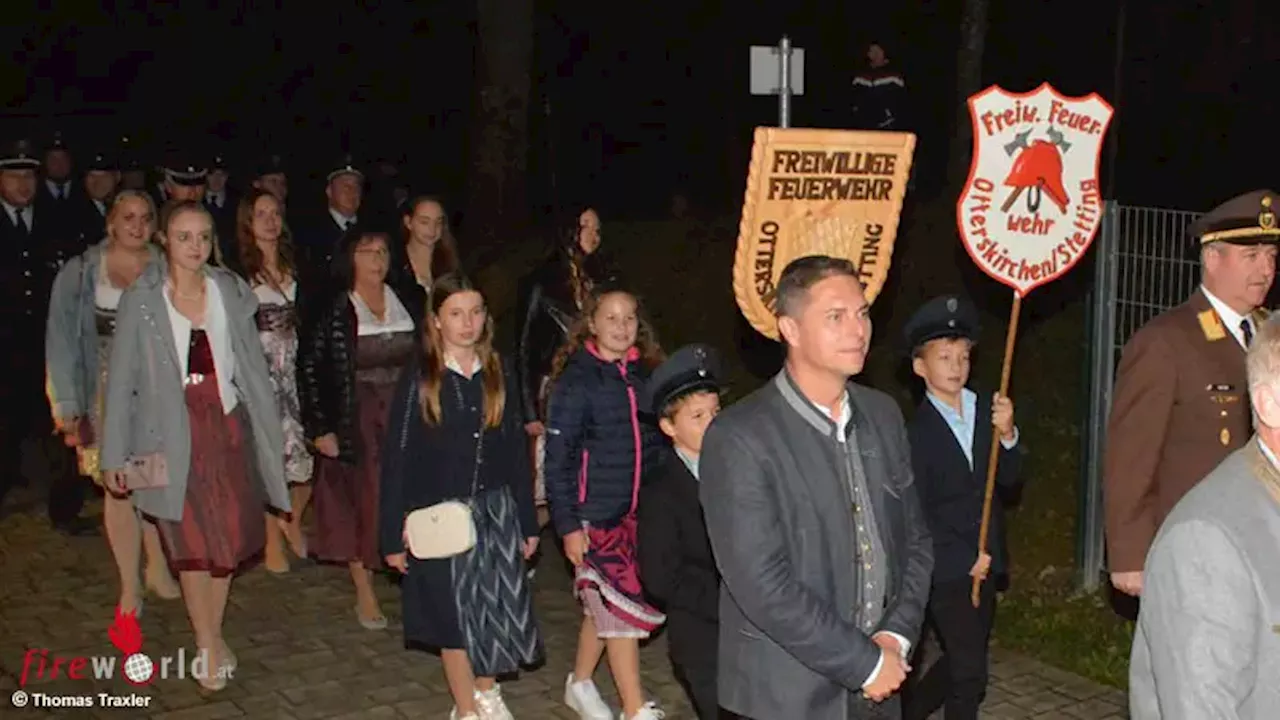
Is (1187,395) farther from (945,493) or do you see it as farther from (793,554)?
(793,554)

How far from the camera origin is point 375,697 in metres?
7.54

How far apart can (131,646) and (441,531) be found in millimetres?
2511

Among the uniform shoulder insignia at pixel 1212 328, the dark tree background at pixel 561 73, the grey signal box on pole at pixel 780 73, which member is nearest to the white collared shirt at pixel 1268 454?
the uniform shoulder insignia at pixel 1212 328

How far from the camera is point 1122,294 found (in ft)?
29.6

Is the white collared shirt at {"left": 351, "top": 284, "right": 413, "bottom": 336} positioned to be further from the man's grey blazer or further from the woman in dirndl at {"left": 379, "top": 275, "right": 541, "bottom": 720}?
the man's grey blazer

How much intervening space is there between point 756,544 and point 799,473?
235 mm

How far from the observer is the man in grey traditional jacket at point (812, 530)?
4.45m

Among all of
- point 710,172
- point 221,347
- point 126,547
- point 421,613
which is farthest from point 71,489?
point 710,172

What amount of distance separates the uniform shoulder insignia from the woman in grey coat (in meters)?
4.09

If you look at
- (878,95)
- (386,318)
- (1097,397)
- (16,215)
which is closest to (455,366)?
(386,318)

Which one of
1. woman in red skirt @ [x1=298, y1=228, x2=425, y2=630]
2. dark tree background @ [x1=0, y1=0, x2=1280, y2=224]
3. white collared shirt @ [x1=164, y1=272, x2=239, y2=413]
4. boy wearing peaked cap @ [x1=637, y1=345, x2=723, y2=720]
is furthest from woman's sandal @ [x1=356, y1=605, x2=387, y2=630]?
dark tree background @ [x1=0, y1=0, x2=1280, y2=224]

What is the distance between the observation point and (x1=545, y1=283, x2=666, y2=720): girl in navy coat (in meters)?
6.89

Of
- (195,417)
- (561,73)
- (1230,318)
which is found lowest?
(195,417)

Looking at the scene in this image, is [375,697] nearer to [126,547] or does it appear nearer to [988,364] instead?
[126,547]
